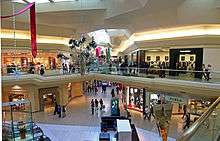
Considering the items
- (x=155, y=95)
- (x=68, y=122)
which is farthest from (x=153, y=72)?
(x=68, y=122)

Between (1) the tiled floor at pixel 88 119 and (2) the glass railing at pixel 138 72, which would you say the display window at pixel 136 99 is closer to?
(1) the tiled floor at pixel 88 119

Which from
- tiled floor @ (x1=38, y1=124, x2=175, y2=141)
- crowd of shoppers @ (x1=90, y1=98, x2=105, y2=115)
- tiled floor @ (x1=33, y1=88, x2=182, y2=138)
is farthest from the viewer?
crowd of shoppers @ (x1=90, y1=98, x2=105, y2=115)

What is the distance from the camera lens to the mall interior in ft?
47.1

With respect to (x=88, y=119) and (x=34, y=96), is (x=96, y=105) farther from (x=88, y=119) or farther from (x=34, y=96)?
(x=34, y=96)

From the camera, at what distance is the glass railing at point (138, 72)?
46.3ft

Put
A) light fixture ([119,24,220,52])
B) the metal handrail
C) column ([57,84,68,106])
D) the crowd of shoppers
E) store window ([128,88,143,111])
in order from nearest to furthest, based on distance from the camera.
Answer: the metal handrail, light fixture ([119,24,220,52]), the crowd of shoppers, store window ([128,88,143,111]), column ([57,84,68,106])

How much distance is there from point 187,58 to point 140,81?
4.83 metres

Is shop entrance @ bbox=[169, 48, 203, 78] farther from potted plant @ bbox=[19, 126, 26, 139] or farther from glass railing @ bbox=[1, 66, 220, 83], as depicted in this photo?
potted plant @ bbox=[19, 126, 26, 139]

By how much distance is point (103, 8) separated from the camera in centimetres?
1811

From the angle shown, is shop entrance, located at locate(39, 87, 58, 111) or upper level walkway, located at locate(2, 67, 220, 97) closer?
upper level walkway, located at locate(2, 67, 220, 97)

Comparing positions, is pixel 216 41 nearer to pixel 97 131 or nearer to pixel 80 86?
pixel 97 131

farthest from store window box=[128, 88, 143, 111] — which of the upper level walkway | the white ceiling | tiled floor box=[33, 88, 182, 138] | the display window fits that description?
the white ceiling

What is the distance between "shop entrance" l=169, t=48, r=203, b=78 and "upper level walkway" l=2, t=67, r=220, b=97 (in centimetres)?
296

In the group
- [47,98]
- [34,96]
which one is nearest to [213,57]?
[34,96]
